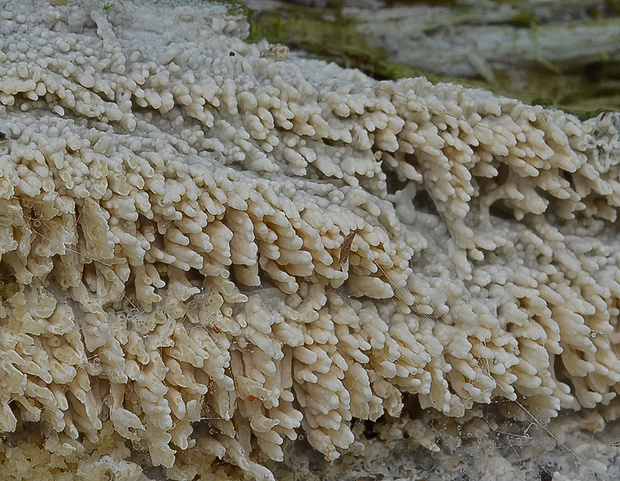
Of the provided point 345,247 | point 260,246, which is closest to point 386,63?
point 345,247

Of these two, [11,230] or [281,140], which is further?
[281,140]

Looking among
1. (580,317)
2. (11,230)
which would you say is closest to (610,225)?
(580,317)

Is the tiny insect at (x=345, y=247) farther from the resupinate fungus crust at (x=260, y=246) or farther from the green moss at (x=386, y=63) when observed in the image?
the green moss at (x=386, y=63)

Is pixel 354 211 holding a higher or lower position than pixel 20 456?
higher

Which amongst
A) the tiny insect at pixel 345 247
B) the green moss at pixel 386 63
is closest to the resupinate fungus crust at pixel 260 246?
the tiny insect at pixel 345 247

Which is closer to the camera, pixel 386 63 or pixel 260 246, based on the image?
pixel 260 246

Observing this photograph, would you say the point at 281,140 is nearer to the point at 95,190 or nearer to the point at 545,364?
the point at 95,190

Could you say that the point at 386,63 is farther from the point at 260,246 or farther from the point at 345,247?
the point at 260,246

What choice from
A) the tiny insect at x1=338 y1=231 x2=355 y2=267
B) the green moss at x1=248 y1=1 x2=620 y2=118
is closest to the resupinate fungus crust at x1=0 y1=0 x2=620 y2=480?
the tiny insect at x1=338 y1=231 x2=355 y2=267
